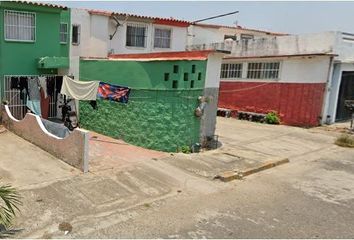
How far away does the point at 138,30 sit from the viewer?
18.9 m

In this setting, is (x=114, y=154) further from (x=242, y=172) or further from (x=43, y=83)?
(x=43, y=83)

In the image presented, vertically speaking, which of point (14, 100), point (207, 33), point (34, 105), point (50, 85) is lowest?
point (34, 105)

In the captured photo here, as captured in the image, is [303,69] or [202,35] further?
[202,35]

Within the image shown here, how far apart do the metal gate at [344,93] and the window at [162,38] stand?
959 centimetres

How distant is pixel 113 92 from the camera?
12.1 metres

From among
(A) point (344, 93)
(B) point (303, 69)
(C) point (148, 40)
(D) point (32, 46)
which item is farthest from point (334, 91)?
(D) point (32, 46)

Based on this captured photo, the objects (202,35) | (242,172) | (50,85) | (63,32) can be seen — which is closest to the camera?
(242,172)

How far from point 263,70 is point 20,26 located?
1210cm

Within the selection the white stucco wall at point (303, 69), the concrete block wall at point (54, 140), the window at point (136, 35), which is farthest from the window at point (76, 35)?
the white stucco wall at point (303, 69)

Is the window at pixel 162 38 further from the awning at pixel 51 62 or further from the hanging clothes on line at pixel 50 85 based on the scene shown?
the hanging clothes on line at pixel 50 85

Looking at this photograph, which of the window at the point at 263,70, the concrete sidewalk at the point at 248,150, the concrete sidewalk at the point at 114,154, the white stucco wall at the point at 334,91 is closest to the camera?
the concrete sidewalk at the point at 114,154

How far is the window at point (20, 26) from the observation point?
1309cm

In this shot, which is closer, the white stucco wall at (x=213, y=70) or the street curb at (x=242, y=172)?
the street curb at (x=242, y=172)

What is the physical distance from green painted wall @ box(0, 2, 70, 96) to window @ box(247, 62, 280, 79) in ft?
33.9
